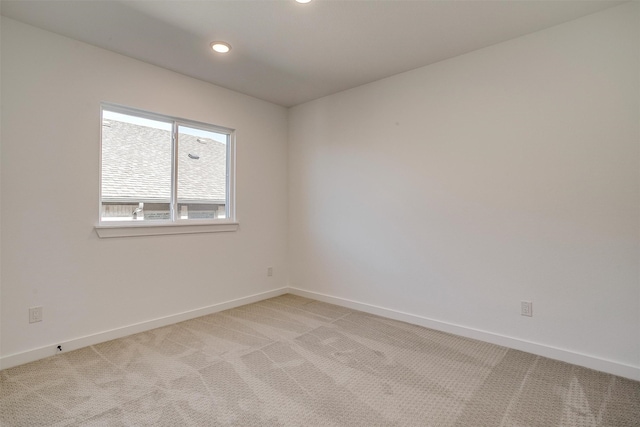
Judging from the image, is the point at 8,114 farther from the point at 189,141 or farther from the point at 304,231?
the point at 304,231

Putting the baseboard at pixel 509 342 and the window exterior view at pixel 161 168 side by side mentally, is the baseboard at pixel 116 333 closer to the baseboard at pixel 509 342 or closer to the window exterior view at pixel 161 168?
the window exterior view at pixel 161 168

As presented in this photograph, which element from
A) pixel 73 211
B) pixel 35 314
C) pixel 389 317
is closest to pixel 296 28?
pixel 73 211

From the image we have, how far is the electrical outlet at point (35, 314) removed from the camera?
2396 mm

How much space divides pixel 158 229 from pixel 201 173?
78 centimetres

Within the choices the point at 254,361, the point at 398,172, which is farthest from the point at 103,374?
the point at 398,172

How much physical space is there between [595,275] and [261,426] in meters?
2.46

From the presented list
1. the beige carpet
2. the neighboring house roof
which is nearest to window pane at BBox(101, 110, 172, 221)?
the neighboring house roof

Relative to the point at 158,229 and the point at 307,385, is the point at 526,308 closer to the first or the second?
the point at 307,385

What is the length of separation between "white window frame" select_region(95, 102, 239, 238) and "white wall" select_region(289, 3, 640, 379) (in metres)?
1.22

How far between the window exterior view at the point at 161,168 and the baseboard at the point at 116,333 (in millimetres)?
976

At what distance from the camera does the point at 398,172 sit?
333 cm

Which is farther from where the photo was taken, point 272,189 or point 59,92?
point 272,189

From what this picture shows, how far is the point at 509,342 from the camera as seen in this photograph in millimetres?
2631

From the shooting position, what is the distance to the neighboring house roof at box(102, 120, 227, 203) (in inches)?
113
